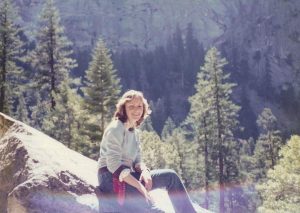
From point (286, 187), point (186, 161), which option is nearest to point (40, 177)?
point (286, 187)

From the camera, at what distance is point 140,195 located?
610cm

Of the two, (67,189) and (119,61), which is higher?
(119,61)

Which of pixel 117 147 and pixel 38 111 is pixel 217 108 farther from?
pixel 117 147

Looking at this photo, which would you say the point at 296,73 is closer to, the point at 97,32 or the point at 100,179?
the point at 97,32

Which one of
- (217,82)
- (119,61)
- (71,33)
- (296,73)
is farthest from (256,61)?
(217,82)

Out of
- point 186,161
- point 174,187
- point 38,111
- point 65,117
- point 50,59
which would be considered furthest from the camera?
point 186,161

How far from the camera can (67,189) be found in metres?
6.51

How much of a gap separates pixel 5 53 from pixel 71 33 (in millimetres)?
135129

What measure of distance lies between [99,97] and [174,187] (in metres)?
25.3

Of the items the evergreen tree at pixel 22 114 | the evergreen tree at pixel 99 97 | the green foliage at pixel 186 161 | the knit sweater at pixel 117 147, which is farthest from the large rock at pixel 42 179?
the evergreen tree at pixel 22 114

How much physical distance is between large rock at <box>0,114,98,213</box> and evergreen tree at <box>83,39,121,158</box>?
22361 mm

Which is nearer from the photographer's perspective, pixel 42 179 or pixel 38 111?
pixel 42 179

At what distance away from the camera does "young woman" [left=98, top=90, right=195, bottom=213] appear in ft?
19.4

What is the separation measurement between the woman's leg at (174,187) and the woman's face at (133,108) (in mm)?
1027
